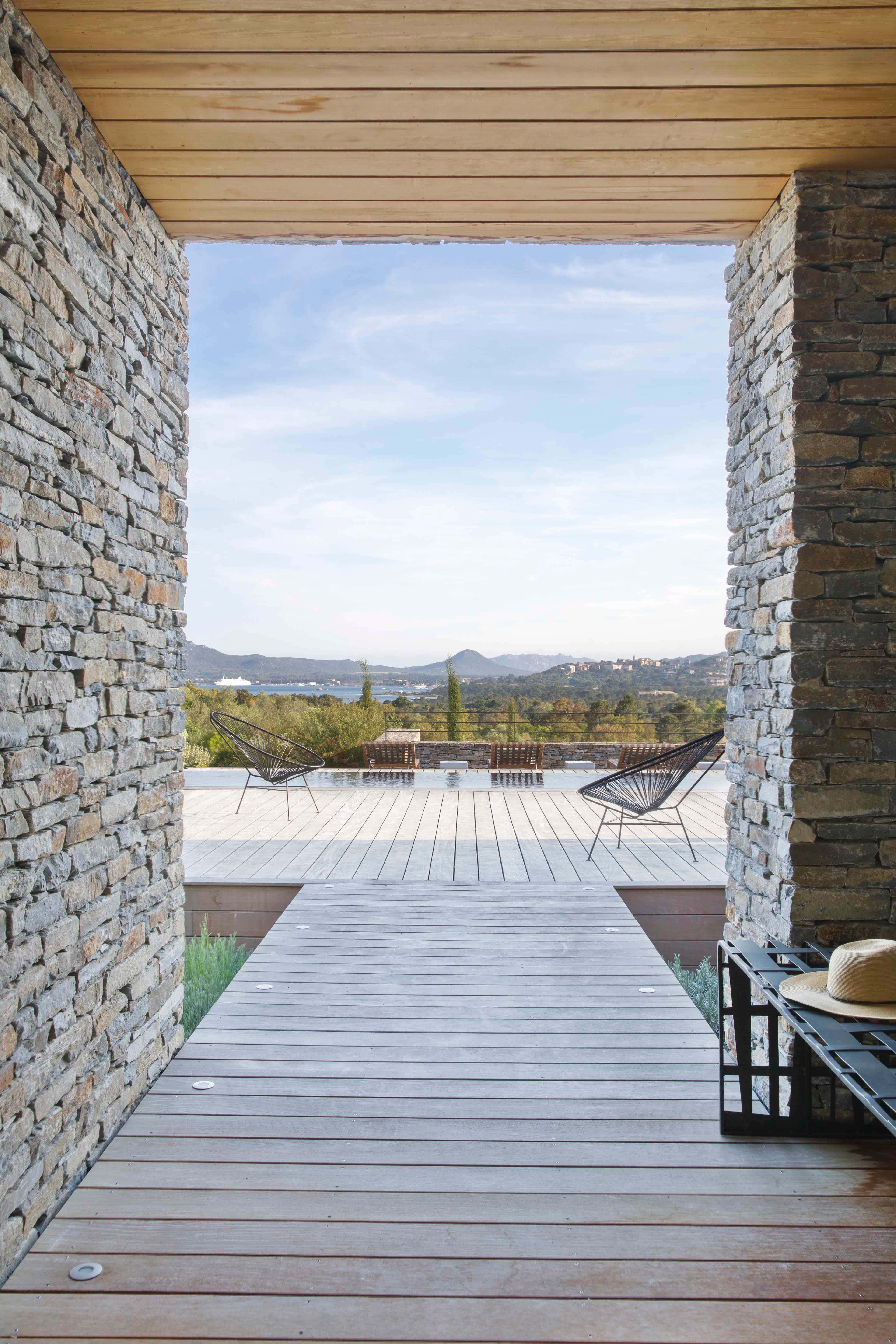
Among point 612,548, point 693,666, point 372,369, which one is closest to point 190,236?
point 693,666

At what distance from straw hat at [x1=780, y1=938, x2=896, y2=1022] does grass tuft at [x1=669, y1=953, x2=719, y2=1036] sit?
4.61 feet

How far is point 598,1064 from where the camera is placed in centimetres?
234

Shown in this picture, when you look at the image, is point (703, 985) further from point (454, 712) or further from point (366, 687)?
point (366, 687)

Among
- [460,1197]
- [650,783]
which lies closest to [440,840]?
[650,783]

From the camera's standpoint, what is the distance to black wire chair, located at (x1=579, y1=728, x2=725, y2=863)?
4.51 metres

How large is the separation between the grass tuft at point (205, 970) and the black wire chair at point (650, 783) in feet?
7.32

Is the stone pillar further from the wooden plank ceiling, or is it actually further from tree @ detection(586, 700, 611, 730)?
tree @ detection(586, 700, 611, 730)

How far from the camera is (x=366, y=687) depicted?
10.7m

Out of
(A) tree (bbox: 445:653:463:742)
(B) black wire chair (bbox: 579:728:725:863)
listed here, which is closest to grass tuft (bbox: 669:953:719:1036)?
(B) black wire chair (bbox: 579:728:725:863)

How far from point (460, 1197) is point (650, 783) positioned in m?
3.31

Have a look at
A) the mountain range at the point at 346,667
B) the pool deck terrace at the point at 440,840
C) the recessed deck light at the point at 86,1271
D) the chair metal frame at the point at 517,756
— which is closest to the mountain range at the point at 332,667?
the mountain range at the point at 346,667

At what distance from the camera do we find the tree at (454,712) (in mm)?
10148

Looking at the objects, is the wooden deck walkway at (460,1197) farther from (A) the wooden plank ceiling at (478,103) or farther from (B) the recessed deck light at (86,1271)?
A: (A) the wooden plank ceiling at (478,103)

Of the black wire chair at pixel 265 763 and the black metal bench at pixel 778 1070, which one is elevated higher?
the black wire chair at pixel 265 763
